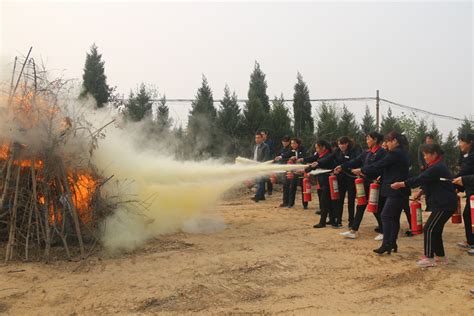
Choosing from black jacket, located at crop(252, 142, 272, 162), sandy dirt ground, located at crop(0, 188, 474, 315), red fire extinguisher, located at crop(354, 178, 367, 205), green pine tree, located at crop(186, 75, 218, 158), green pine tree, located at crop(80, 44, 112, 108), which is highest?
green pine tree, located at crop(80, 44, 112, 108)

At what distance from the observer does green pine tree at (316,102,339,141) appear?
66.0 feet

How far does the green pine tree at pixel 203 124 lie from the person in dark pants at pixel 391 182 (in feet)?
32.5

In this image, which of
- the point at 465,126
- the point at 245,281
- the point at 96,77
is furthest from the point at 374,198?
the point at 465,126

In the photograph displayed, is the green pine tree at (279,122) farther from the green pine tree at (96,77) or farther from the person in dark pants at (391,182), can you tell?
the person in dark pants at (391,182)

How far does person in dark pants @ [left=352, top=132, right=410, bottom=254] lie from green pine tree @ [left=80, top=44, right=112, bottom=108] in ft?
45.2

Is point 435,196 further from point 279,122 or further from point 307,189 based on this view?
point 279,122

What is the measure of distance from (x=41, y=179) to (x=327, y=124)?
15.9m

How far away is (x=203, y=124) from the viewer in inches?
719

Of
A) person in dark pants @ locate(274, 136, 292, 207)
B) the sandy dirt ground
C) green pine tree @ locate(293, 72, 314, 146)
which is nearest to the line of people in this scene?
the sandy dirt ground

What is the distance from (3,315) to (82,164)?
3.11 meters

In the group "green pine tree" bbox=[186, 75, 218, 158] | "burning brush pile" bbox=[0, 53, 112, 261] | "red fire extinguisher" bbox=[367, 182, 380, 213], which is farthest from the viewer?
"green pine tree" bbox=[186, 75, 218, 158]

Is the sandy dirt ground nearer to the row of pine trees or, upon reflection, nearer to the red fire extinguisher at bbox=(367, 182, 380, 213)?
the red fire extinguisher at bbox=(367, 182, 380, 213)

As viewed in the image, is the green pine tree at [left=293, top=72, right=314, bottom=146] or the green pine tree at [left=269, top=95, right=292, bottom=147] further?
the green pine tree at [left=293, top=72, right=314, bottom=146]

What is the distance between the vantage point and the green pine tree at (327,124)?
→ 20109 mm
